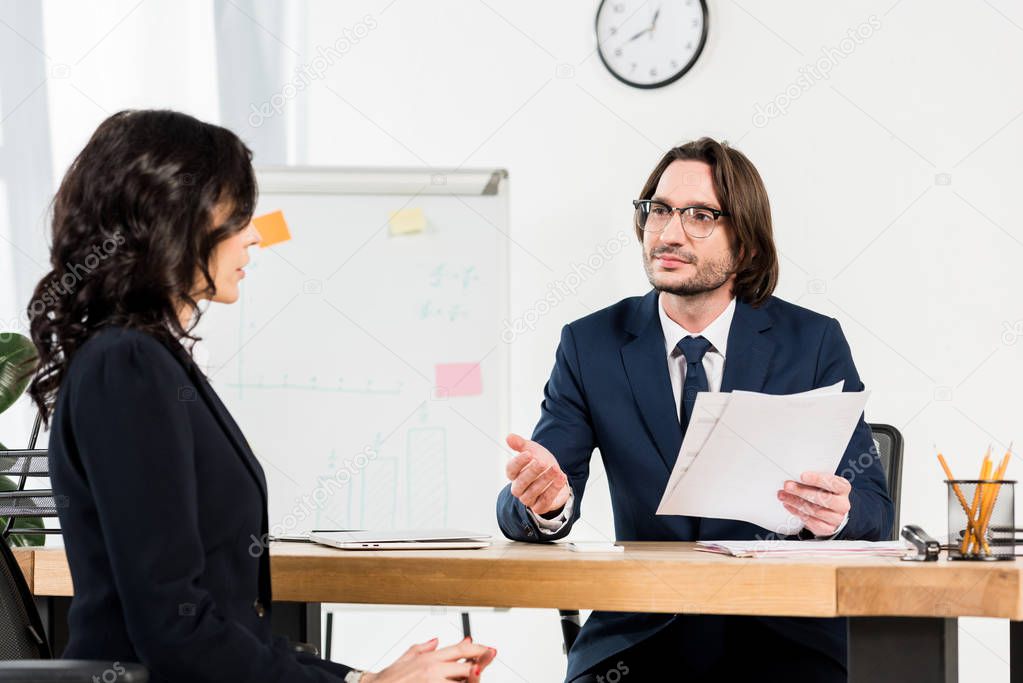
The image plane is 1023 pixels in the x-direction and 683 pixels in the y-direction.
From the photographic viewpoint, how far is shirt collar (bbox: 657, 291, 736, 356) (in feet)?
5.96

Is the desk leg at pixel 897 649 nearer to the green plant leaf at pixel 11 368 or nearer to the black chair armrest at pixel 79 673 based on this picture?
the black chair armrest at pixel 79 673

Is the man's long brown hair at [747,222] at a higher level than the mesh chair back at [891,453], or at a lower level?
higher

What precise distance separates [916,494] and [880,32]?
1.28m

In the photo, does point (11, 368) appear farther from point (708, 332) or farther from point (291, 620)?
point (708, 332)

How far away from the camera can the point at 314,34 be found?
123 inches

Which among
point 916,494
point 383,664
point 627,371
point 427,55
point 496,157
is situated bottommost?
point 383,664

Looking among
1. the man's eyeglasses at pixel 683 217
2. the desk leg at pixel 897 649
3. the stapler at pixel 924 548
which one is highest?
the man's eyeglasses at pixel 683 217

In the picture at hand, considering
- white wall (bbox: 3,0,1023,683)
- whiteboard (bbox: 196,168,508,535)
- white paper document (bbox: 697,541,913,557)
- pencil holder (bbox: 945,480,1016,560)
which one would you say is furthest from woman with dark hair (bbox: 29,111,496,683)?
white wall (bbox: 3,0,1023,683)

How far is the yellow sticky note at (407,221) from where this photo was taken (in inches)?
117

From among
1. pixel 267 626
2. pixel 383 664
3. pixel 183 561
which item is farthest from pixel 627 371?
pixel 383 664

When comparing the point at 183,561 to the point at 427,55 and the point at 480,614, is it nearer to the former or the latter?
the point at 480,614

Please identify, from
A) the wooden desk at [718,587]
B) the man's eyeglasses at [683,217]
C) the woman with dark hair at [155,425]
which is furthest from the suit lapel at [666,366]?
the woman with dark hair at [155,425]

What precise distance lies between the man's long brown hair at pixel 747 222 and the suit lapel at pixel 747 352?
5 centimetres

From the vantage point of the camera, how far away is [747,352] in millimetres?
1777
